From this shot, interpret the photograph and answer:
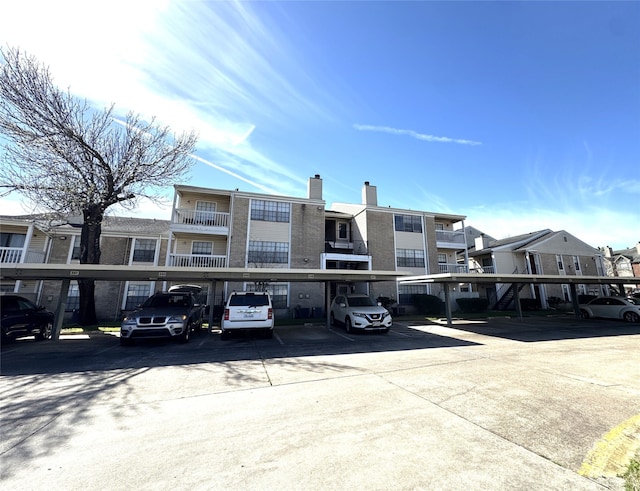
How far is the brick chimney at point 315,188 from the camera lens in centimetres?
2234

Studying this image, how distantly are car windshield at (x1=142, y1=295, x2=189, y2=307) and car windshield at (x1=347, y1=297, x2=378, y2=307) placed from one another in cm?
722

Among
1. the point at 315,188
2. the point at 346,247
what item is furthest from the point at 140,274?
the point at 346,247

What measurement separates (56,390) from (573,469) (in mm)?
7933

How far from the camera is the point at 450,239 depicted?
25.0 meters

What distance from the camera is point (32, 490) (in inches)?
94.8

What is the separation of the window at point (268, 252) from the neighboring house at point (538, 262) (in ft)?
64.0

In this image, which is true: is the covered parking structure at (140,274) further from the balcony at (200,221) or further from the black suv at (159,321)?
the balcony at (200,221)

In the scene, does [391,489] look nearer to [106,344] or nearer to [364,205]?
[106,344]

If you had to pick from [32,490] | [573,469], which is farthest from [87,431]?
[573,469]

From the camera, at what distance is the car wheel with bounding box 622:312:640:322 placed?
1548 centimetres

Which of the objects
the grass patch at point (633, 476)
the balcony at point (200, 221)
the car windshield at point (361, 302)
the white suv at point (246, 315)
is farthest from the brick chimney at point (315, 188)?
the grass patch at point (633, 476)

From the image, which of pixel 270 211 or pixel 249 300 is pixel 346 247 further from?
pixel 249 300

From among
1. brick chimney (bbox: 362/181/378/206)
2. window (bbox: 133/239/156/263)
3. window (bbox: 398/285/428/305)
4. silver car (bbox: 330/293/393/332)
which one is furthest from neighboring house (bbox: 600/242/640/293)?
window (bbox: 133/239/156/263)

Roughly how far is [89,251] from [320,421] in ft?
54.7
